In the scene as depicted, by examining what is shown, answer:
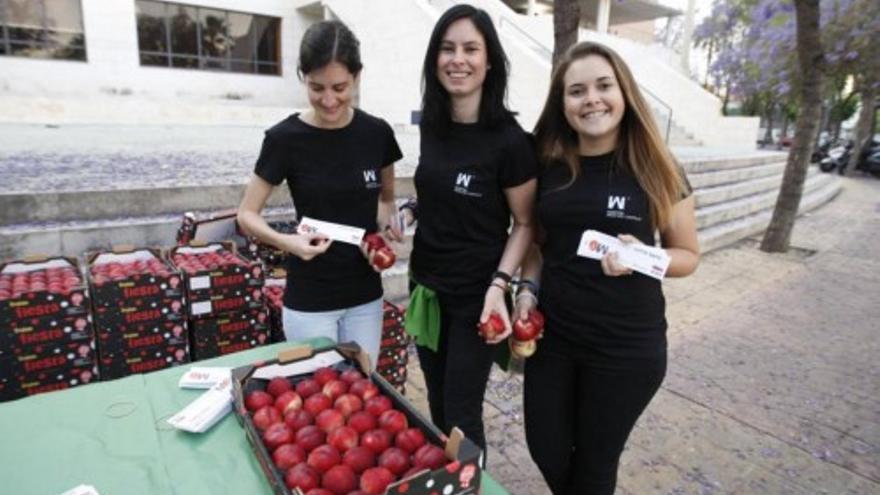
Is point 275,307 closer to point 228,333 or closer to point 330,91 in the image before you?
point 228,333

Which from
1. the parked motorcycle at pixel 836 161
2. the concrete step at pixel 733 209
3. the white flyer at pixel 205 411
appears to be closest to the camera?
the white flyer at pixel 205 411

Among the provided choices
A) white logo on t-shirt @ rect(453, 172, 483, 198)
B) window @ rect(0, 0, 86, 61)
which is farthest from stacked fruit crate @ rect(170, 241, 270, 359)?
window @ rect(0, 0, 86, 61)

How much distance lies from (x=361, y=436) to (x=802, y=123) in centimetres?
769

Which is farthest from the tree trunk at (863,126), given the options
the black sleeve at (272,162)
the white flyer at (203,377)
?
the white flyer at (203,377)

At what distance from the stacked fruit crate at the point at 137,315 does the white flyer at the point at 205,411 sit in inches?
58.0

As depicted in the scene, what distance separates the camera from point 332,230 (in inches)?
79.0

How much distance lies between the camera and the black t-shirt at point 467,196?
6.34 feet

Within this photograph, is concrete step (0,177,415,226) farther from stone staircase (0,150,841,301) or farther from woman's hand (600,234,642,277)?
woman's hand (600,234,642,277)

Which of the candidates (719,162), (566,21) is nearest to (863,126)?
(719,162)

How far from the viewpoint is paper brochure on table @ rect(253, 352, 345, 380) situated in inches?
64.7

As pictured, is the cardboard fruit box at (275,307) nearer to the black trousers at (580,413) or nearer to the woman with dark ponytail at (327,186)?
the woman with dark ponytail at (327,186)

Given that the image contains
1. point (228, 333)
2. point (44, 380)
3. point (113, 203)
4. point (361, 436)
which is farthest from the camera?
point (113, 203)

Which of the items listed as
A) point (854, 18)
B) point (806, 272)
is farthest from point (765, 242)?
point (854, 18)

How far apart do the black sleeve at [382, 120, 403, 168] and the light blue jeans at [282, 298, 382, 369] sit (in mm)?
588
